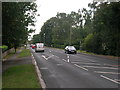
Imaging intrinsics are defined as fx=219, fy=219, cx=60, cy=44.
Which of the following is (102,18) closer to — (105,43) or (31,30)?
(105,43)

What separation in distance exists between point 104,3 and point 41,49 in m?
23.5

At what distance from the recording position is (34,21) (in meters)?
22.5

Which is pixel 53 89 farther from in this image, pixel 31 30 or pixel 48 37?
pixel 48 37

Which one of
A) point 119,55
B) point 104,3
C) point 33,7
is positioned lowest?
point 119,55

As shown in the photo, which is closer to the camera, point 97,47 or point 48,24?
point 97,47

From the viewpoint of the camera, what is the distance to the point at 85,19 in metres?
88.5

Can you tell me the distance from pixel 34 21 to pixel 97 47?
68.8 ft

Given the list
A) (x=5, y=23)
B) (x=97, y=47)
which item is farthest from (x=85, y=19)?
(x=5, y=23)

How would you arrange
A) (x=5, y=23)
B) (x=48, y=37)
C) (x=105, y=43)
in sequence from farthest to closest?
(x=48, y=37), (x=105, y=43), (x=5, y=23)

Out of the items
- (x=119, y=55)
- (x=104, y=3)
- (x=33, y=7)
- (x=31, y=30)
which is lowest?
(x=119, y=55)

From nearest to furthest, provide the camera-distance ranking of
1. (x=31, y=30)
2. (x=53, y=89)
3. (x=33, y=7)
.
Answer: (x=53, y=89) → (x=33, y=7) → (x=31, y=30)

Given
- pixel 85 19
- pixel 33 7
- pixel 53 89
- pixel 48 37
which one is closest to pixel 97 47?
pixel 33 7

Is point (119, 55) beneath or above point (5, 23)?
beneath

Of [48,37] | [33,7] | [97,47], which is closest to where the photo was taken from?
[33,7]
